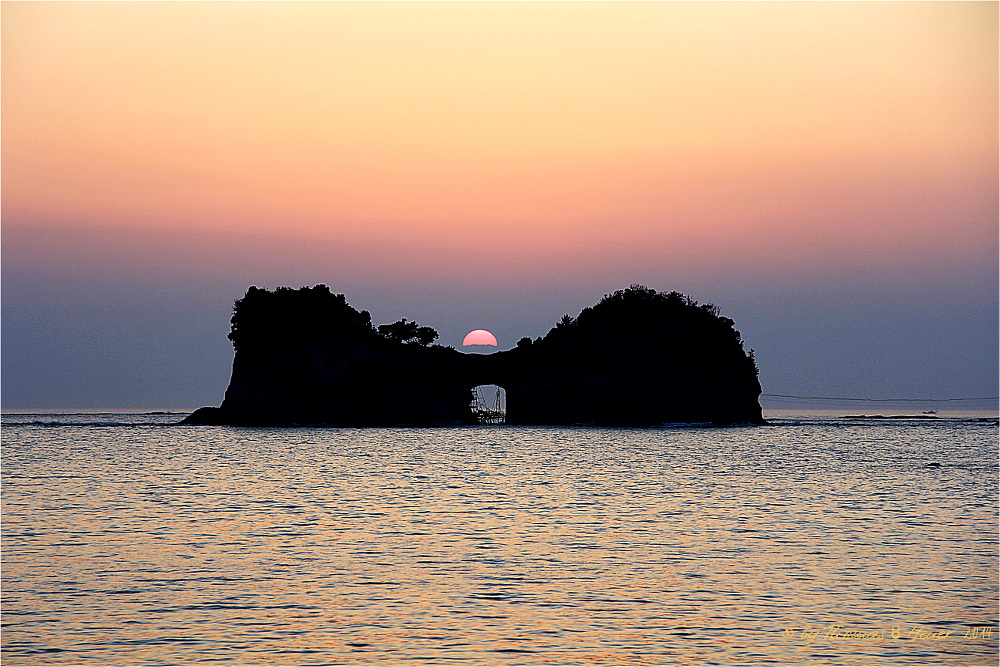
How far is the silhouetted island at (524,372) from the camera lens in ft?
458

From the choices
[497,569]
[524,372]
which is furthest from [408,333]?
[497,569]

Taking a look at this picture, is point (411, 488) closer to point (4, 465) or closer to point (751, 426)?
point (4, 465)

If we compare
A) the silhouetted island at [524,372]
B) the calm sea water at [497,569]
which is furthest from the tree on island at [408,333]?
the calm sea water at [497,569]

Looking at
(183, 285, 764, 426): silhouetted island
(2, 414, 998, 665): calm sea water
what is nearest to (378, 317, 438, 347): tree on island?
(183, 285, 764, 426): silhouetted island

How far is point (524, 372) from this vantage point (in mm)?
141375

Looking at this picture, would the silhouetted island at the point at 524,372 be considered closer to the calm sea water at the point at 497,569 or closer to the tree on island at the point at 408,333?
the tree on island at the point at 408,333

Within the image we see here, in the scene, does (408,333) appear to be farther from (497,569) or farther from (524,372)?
(497,569)

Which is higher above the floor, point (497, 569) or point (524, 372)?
point (524, 372)

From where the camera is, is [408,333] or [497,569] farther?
[408,333]

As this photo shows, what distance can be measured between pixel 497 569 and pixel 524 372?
116m

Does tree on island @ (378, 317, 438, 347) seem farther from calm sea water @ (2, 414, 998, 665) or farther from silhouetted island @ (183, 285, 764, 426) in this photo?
calm sea water @ (2, 414, 998, 665)

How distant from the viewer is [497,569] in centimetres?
2502

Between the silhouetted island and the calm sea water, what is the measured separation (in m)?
86.6

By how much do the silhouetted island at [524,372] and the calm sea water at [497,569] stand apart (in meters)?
86.6
